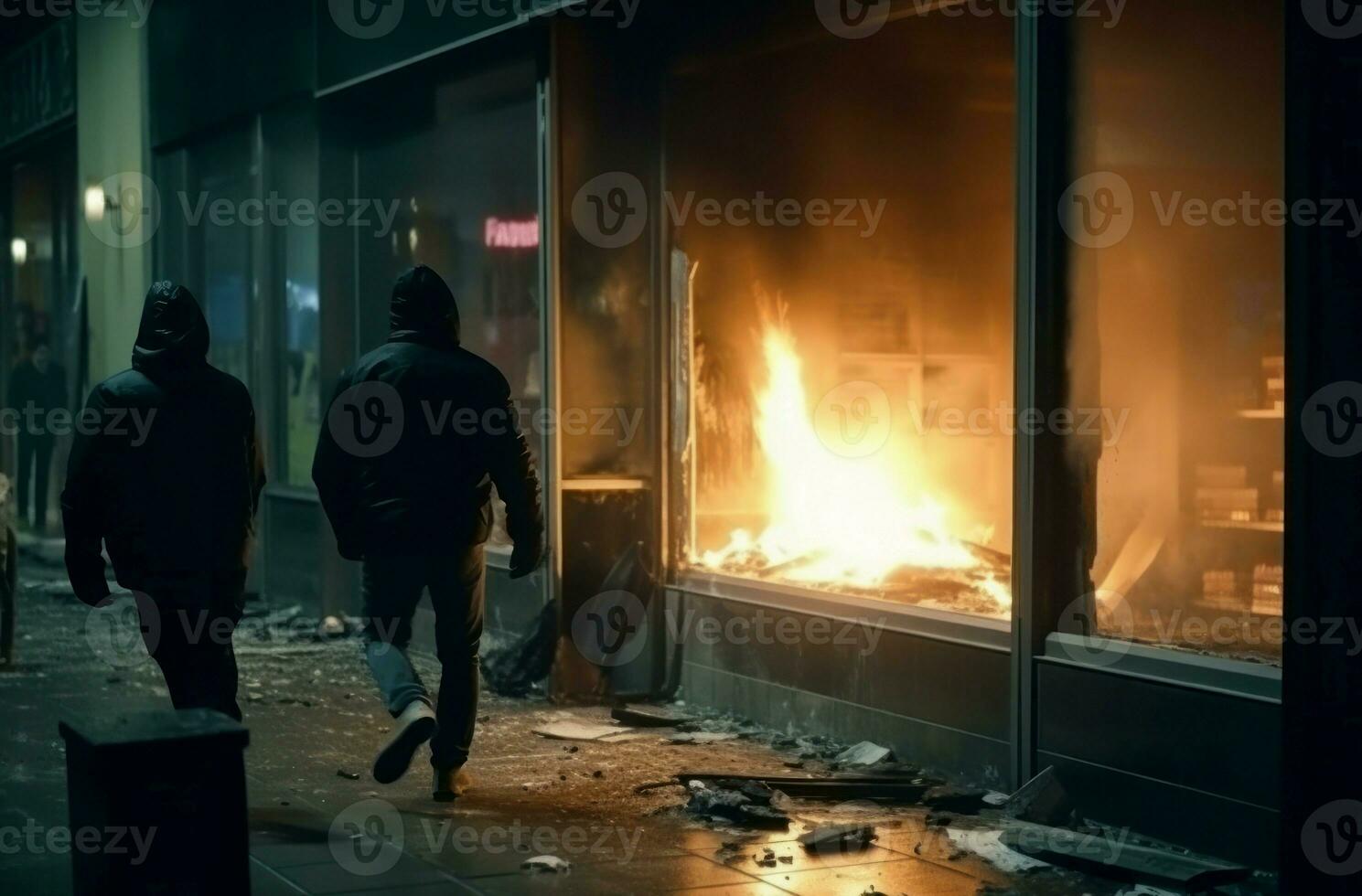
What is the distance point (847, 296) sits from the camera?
37.6 ft

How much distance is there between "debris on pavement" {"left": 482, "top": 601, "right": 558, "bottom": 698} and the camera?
1064 centimetres

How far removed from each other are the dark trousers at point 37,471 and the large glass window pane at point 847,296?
505 inches

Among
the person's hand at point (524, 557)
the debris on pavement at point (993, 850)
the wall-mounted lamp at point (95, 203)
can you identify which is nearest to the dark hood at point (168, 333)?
the person's hand at point (524, 557)

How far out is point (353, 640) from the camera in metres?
13.2

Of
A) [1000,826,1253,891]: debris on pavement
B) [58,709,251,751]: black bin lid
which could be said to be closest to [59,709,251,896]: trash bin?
[58,709,251,751]: black bin lid

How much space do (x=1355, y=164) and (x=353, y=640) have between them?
924 centimetres

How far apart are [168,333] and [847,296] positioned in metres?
5.19

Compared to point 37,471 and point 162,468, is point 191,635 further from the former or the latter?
point 37,471

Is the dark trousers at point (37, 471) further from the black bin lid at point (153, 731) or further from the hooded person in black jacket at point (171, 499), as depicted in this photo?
the black bin lid at point (153, 731)

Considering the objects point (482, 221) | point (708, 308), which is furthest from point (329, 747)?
point (482, 221)

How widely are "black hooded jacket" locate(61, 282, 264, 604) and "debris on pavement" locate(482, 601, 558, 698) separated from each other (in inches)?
135

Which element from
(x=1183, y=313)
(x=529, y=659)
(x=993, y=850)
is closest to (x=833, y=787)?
(x=993, y=850)

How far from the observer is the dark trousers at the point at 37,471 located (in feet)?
70.5

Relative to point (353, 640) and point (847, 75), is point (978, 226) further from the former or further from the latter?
point (353, 640)
